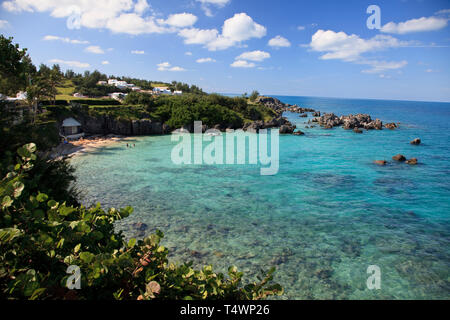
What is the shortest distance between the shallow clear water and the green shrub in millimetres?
10023

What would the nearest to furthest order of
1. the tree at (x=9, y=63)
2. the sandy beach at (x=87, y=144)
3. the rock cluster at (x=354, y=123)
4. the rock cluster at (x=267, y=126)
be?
the tree at (x=9, y=63) → the sandy beach at (x=87, y=144) → the rock cluster at (x=267, y=126) → the rock cluster at (x=354, y=123)

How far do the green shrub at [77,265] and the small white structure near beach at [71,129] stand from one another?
5467 cm

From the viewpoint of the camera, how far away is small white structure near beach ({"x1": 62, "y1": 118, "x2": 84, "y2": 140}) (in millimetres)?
50531

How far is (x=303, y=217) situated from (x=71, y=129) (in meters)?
52.0

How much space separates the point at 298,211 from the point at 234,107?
72.2m

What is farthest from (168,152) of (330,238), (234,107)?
(234,107)

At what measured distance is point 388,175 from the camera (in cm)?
3294

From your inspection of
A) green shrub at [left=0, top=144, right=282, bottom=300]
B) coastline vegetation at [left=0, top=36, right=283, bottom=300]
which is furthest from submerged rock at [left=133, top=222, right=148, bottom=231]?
green shrub at [left=0, top=144, right=282, bottom=300]

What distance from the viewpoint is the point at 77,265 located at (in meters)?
3.29

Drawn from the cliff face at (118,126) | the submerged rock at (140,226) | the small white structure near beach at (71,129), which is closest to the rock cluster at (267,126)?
the cliff face at (118,126)

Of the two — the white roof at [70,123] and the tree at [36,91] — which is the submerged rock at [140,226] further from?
the white roof at [70,123]

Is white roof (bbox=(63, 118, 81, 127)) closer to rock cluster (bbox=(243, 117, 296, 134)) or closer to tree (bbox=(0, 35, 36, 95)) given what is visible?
tree (bbox=(0, 35, 36, 95))

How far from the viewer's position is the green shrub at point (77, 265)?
9.71ft
